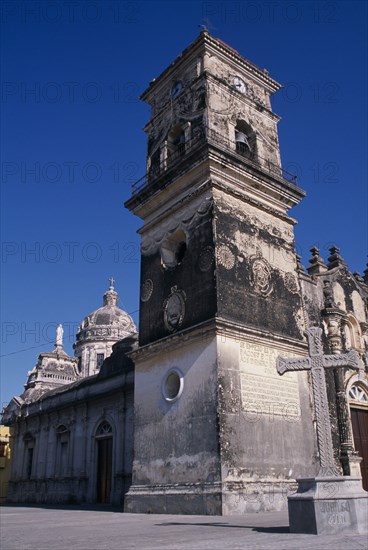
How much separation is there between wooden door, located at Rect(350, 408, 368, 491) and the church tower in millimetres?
A: 3198

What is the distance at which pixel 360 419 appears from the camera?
18.6 m

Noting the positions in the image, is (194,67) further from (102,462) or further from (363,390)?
(102,462)

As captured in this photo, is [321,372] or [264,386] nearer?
[321,372]

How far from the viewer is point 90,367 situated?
45531mm

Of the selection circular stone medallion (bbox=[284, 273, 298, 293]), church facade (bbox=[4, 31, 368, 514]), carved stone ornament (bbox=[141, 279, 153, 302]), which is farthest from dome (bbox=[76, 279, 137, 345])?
circular stone medallion (bbox=[284, 273, 298, 293])

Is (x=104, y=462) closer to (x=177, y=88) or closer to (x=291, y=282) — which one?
(x=291, y=282)

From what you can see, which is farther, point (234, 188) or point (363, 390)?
point (363, 390)

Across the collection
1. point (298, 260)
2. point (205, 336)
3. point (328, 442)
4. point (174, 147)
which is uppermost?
point (174, 147)

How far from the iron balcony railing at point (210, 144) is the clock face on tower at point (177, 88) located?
7.24 feet

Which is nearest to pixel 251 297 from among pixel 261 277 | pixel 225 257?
pixel 261 277

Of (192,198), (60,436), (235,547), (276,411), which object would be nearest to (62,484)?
(60,436)

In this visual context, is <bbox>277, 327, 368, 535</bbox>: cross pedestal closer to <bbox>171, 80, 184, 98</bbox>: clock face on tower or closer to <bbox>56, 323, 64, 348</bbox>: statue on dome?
<bbox>171, 80, 184, 98</bbox>: clock face on tower

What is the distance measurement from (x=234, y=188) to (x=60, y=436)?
57.9ft

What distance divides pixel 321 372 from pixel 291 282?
8.73 metres
